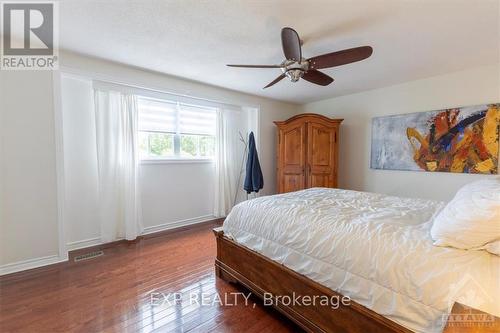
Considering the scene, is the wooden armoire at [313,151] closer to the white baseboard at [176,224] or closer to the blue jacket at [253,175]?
the blue jacket at [253,175]

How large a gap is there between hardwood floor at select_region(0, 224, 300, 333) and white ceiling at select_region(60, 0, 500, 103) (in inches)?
92.4

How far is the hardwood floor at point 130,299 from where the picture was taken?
5.32 ft

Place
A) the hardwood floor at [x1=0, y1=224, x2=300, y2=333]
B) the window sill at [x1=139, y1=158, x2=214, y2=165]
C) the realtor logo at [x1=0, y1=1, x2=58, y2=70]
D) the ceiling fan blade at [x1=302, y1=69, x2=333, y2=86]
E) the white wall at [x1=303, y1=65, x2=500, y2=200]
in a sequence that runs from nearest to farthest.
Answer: the hardwood floor at [x1=0, y1=224, x2=300, y2=333]
the realtor logo at [x1=0, y1=1, x2=58, y2=70]
the ceiling fan blade at [x1=302, y1=69, x2=333, y2=86]
the white wall at [x1=303, y1=65, x2=500, y2=200]
the window sill at [x1=139, y1=158, x2=214, y2=165]

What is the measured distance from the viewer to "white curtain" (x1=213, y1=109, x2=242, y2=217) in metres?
4.06

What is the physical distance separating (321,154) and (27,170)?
3946 mm

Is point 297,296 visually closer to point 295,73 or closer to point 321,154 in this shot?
point 295,73

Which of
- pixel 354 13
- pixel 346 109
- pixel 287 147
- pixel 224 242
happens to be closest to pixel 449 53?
pixel 354 13

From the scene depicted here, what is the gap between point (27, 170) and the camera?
93.0 inches

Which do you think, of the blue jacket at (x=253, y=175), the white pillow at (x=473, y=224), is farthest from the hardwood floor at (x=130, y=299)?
the blue jacket at (x=253, y=175)

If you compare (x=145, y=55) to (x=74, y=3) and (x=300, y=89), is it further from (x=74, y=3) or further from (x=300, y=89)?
(x=300, y=89)

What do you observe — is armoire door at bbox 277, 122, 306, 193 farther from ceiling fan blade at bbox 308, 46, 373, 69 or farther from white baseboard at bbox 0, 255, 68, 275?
white baseboard at bbox 0, 255, 68, 275

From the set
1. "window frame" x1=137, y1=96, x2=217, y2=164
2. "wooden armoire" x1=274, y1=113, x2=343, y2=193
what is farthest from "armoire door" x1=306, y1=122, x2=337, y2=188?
"window frame" x1=137, y1=96, x2=217, y2=164

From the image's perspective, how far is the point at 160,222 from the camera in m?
3.55

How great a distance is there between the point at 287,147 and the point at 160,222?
256 cm
